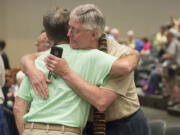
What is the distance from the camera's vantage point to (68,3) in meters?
3.52

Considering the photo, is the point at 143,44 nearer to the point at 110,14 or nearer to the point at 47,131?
the point at 110,14

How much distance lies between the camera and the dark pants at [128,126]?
7.22 feet

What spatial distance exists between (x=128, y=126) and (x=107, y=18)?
11834 mm

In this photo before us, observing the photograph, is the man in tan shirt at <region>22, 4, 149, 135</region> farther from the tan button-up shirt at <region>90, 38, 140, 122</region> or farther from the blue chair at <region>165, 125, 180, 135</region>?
the blue chair at <region>165, 125, 180, 135</region>

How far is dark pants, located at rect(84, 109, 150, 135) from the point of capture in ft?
7.22

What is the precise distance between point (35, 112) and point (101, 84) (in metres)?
0.38

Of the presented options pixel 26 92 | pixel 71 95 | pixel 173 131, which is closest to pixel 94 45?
pixel 71 95

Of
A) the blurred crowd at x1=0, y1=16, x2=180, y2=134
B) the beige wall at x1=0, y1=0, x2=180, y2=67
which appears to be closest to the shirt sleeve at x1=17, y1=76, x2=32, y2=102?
the blurred crowd at x1=0, y1=16, x2=180, y2=134

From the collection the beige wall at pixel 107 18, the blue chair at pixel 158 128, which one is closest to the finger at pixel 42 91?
the blue chair at pixel 158 128

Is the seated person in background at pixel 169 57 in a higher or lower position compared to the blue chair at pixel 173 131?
lower

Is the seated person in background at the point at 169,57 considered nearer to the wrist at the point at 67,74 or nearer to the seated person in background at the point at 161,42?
the seated person in background at the point at 161,42

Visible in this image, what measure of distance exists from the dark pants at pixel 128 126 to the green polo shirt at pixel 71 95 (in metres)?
0.34

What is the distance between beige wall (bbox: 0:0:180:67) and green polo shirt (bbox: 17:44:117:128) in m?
5.82

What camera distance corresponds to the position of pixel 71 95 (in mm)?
1864
